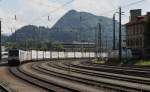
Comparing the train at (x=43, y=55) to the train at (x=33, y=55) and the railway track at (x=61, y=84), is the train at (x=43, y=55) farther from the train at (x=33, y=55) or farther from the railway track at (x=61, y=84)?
the railway track at (x=61, y=84)

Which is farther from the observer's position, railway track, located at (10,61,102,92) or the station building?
the station building

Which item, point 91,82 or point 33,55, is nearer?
point 91,82

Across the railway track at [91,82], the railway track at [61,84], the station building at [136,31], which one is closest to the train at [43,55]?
the station building at [136,31]

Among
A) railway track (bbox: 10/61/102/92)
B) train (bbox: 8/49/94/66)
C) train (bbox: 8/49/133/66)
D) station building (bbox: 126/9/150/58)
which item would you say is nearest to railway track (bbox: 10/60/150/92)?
railway track (bbox: 10/61/102/92)

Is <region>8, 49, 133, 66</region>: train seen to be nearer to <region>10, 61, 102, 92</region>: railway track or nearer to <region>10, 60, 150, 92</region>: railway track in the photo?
<region>10, 60, 150, 92</region>: railway track

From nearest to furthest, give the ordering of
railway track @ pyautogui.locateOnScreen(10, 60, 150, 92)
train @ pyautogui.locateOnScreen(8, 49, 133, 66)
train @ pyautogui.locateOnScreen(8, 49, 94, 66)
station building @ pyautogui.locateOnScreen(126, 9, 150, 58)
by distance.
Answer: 1. railway track @ pyautogui.locateOnScreen(10, 60, 150, 92)
2. train @ pyautogui.locateOnScreen(8, 49, 94, 66)
3. train @ pyautogui.locateOnScreen(8, 49, 133, 66)
4. station building @ pyautogui.locateOnScreen(126, 9, 150, 58)

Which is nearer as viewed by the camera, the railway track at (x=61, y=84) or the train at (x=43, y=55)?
the railway track at (x=61, y=84)

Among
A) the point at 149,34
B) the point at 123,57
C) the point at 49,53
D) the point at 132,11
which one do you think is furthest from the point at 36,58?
the point at 132,11

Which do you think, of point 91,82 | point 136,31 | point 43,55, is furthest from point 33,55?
point 91,82

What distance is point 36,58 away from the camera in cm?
9812

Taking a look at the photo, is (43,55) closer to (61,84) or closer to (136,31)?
(136,31)

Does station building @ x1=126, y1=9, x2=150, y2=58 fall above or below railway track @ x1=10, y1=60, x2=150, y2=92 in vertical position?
above

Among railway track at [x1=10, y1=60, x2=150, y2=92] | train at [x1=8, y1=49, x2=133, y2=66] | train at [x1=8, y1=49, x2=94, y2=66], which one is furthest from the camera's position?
train at [x1=8, y1=49, x2=133, y2=66]

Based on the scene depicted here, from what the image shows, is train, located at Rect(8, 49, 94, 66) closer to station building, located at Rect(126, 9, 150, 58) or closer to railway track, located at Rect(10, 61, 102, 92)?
station building, located at Rect(126, 9, 150, 58)
